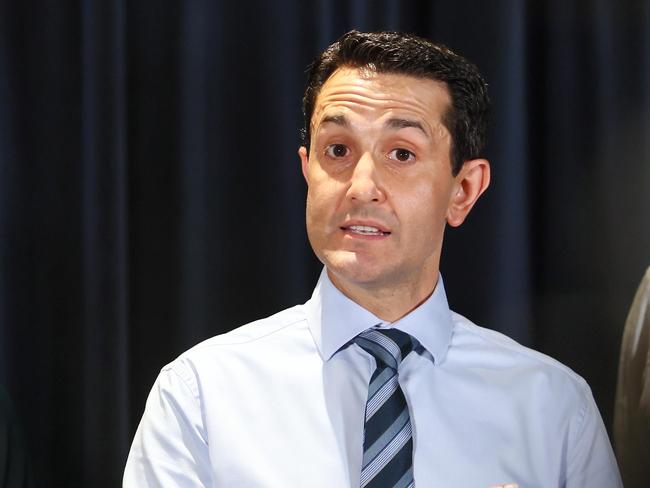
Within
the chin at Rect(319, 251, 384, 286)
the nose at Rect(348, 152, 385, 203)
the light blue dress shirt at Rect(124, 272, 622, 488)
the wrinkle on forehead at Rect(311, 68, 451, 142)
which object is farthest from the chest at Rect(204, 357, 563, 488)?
the wrinkle on forehead at Rect(311, 68, 451, 142)

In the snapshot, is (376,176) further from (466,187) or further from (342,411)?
(342,411)

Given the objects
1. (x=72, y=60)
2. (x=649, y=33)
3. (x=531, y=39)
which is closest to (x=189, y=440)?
(x=72, y=60)

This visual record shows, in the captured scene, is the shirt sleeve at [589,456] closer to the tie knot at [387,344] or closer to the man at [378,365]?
the man at [378,365]

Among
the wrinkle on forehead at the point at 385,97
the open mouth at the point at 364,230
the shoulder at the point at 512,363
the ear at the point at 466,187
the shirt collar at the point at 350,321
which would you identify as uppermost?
the wrinkle on forehead at the point at 385,97

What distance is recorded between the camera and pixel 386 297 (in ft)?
4.59

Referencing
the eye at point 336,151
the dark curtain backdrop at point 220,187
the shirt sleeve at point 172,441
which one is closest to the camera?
the shirt sleeve at point 172,441

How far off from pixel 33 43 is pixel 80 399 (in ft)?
1.94

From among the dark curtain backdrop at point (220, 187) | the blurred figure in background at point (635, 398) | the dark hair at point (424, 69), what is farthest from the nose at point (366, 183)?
the blurred figure in background at point (635, 398)

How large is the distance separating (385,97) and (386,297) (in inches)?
11.3

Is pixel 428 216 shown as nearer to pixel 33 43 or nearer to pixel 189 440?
pixel 189 440

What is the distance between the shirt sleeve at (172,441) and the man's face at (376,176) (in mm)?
266

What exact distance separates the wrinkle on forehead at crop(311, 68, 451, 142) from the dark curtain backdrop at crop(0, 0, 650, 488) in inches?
12.7

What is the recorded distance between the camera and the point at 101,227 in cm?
158

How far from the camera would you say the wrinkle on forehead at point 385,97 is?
52.9 inches
